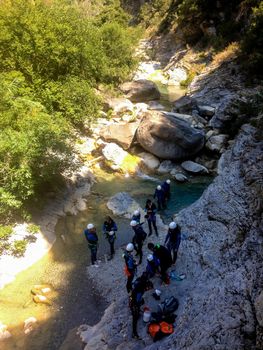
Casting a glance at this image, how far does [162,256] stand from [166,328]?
8.95 ft

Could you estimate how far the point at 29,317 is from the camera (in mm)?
13086

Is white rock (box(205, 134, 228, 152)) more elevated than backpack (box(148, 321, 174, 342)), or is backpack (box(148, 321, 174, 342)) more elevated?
backpack (box(148, 321, 174, 342))

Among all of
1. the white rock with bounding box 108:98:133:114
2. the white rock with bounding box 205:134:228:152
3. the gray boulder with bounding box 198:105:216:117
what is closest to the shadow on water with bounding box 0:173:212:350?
the white rock with bounding box 205:134:228:152

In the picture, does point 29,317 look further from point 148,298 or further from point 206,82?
point 206,82

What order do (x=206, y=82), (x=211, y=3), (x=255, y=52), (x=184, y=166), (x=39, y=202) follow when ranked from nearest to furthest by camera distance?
(x=39, y=202)
(x=184, y=166)
(x=255, y=52)
(x=206, y=82)
(x=211, y=3)

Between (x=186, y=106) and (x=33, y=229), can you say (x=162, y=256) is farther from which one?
(x=186, y=106)

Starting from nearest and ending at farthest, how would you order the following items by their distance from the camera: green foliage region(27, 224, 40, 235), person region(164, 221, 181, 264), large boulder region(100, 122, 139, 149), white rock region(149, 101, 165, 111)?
person region(164, 221, 181, 264)
green foliage region(27, 224, 40, 235)
large boulder region(100, 122, 139, 149)
white rock region(149, 101, 165, 111)

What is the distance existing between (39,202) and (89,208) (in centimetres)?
299

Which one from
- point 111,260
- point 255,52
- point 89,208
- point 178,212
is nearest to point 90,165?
point 89,208

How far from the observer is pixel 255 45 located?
112 ft

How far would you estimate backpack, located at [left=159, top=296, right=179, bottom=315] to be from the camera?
1156 centimetres

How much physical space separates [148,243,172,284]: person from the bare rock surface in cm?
46

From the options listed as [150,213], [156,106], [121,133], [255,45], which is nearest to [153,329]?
[150,213]

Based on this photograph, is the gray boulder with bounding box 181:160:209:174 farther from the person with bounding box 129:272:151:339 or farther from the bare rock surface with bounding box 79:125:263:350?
the person with bounding box 129:272:151:339
